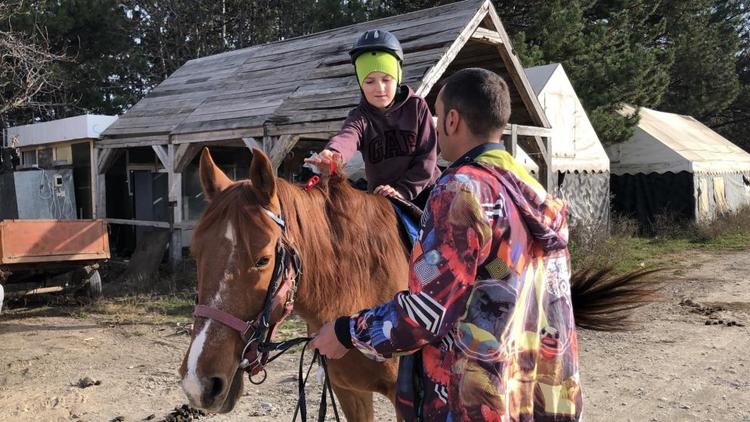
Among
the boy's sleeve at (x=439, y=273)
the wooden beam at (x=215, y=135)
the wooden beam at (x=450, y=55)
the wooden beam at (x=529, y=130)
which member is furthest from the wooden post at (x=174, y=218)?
the boy's sleeve at (x=439, y=273)

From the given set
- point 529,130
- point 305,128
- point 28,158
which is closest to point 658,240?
point 529,130

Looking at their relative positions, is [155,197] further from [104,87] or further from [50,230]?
[104,87]

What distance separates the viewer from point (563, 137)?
14891 mm

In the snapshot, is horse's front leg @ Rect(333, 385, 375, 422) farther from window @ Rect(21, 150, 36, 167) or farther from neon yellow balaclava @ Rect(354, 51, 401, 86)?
window @ Rect(21, 150, 36, 167)

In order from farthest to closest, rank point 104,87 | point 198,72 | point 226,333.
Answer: point 104,87, point 198,72, point 226,333

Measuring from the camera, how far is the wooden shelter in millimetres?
8719

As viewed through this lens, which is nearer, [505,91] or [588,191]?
[505,91]

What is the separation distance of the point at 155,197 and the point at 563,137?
10.4 meters

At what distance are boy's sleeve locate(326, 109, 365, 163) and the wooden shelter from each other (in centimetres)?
502

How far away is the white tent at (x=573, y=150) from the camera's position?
14.3 m

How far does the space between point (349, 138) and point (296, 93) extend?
7229 millimetres

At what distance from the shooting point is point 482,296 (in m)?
1.53

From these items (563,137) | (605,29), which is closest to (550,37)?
(605,29)

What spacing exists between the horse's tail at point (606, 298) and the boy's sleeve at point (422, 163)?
3.38 feet
